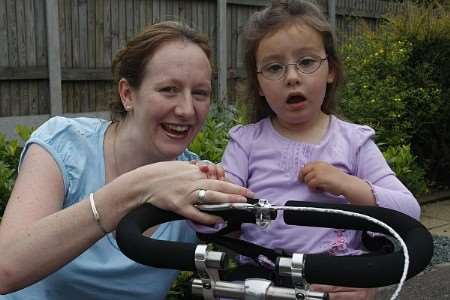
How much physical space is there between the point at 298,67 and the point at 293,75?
42 millimetres

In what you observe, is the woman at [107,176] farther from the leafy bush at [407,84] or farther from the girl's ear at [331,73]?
the leafy bush at [407,84]

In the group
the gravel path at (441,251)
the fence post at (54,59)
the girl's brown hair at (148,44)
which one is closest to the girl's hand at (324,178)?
the girl's brown hair at (148,44)

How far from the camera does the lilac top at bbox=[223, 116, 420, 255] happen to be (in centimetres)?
206

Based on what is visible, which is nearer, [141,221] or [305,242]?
[141,221]

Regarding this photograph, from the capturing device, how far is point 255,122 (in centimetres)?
251

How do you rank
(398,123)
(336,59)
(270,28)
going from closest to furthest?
1. (270,28)
2. (336,59)
3. (398,123)

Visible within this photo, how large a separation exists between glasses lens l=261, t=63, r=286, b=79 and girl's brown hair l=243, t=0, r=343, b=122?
0.11 meters

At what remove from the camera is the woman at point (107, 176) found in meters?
1.81

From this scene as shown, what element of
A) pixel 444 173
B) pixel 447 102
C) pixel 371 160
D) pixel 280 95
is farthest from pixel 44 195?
pixel 444 173

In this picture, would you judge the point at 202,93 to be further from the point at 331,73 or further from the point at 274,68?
the point at 331,73

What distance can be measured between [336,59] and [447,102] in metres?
5.82

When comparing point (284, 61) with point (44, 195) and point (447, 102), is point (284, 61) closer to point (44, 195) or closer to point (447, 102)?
point (44, 195)

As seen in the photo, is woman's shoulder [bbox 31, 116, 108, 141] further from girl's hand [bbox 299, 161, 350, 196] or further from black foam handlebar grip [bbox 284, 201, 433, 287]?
black foam handlebar grip [bbox 284, 201, 433, 287]

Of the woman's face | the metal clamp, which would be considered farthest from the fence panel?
the metal clamp
